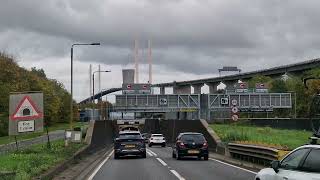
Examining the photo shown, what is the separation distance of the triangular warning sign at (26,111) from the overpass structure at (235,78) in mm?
102900

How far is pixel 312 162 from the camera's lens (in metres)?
9.62

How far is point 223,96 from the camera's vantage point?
330 feet

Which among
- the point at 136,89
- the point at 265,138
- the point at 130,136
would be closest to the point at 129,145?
the point at 130,136

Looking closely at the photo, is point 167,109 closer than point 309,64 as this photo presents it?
Yes

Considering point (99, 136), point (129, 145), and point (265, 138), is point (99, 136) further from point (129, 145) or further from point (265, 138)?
point (129, 145)

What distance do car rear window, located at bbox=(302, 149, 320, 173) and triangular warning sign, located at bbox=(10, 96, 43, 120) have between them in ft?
56.4

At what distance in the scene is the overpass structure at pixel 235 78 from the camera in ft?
429

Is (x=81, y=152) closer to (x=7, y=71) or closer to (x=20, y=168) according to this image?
(x=20, y=168)

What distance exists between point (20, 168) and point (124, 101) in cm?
7884

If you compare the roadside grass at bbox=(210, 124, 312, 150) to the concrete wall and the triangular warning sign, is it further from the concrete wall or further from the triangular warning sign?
the concrete wall

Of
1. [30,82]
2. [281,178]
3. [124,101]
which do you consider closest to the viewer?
[281,178]

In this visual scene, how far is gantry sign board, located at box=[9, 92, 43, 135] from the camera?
2519 cm

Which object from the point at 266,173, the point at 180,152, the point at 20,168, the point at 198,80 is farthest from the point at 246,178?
the point at 198,80

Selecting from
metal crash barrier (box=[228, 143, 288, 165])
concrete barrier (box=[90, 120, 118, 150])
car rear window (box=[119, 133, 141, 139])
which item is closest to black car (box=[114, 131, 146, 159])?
car rear window (box=[119, 133, 141, 139])
